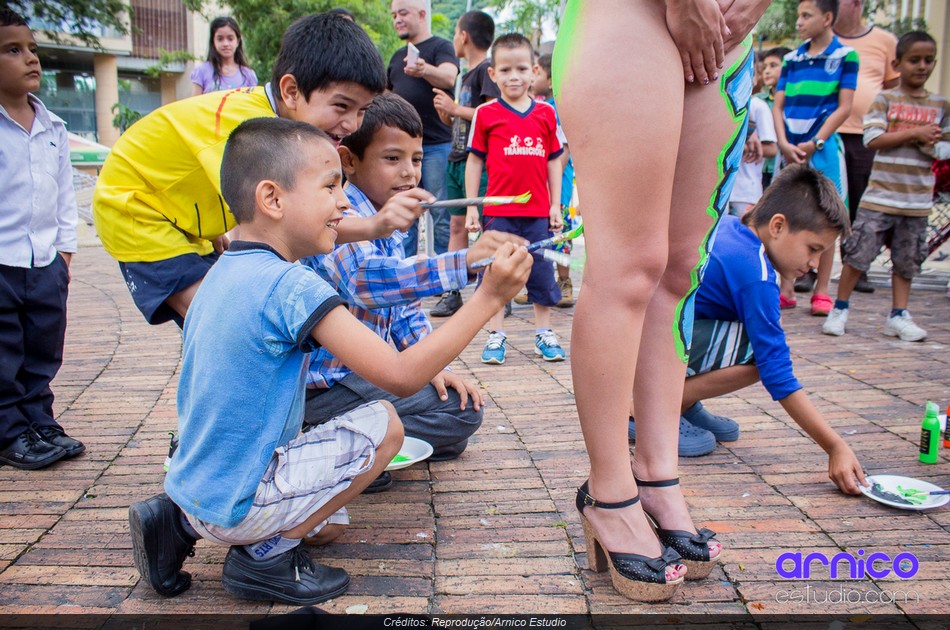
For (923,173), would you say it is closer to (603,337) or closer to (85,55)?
(603,337)

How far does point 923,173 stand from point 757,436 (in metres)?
2.94

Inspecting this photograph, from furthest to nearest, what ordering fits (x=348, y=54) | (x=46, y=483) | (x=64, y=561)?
(x=46, y=483)
(x=348, y=54)
(x=64, y=561)

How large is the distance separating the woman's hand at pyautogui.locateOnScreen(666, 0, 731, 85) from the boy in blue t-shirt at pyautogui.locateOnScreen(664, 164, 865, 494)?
0.92m

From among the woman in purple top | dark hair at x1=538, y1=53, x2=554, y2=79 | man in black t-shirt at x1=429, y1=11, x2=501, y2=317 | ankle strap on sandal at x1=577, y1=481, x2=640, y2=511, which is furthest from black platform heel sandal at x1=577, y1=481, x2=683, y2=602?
dark hair at x1=538, y1=53, x2=554, y2=79

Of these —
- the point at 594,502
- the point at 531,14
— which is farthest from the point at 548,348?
the point at 531,14

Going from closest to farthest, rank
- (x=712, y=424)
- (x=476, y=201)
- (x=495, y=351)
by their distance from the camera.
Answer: (x=476, y=201) < (x=712, y=424) < (x=495, y=351)

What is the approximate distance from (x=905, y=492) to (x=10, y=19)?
339cm

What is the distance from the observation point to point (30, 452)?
9.02 feet

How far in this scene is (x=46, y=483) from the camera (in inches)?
103

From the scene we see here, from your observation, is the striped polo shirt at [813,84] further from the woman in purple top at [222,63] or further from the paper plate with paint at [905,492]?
the woman in purple top at [222,63]

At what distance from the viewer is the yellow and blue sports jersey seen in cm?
256

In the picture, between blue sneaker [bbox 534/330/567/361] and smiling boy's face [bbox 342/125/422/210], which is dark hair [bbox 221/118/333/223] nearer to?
smiling boy's face [bbox 342/125/422/210]

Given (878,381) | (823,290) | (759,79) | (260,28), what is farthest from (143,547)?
(260,28)

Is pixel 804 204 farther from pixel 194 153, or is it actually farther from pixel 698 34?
pixel 194 153
